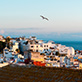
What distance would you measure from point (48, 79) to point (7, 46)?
112ft

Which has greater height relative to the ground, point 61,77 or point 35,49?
point 61,77

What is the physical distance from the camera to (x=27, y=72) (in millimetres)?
7359

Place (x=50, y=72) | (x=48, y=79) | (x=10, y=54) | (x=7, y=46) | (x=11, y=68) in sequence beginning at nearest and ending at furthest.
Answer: (x=48, y=79)
(x=50, y=72)
(x=11, y=68)
(x=10, y=54)
(x=7, y=46)

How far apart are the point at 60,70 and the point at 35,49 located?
32962 mm

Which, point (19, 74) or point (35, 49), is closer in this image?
point (19, 74)

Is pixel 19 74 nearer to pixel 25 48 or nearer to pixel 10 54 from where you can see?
pixel 10 54

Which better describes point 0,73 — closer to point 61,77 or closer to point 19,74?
point 19,74

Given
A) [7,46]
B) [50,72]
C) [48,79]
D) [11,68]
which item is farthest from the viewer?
[7,46]

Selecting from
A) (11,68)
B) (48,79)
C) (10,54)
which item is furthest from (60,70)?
(10,54)

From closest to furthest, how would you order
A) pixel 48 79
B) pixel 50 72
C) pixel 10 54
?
pixel 48 79 < pixel 50 72 < pixel 10 54

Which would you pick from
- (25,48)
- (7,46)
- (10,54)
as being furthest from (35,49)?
(10,54)

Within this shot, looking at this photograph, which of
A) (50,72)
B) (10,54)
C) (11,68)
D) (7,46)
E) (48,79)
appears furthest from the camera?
(7,46)

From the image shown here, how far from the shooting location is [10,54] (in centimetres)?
3266

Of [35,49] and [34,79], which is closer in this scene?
[34,79]
